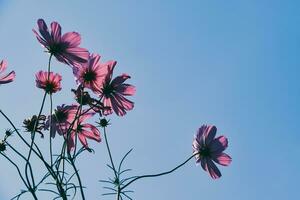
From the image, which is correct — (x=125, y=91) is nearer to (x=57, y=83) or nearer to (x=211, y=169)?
(x=57, y=83)

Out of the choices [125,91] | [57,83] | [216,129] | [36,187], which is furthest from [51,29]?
[216,129]

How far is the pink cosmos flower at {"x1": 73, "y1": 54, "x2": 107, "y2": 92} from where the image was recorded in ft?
8.99

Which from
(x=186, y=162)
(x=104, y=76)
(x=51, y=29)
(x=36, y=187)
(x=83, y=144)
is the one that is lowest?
(x=36, y=187)

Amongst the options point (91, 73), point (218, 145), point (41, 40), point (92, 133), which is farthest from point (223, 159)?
point (41, 40)

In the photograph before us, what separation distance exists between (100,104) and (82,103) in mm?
94

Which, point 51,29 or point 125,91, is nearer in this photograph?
point 51,29

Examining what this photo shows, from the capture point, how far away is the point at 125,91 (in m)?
2.87

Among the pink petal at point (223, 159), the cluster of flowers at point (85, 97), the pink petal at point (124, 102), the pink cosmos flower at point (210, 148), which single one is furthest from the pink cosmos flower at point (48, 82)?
the pink petal at point (223, 159)

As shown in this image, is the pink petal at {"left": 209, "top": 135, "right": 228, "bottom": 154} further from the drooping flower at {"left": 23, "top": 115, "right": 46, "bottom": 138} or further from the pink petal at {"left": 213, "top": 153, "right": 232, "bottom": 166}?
the drooping flower at {"left": 23, "top": 115, "right": 46, "bottom": 138}

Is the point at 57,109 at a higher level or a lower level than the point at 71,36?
lower

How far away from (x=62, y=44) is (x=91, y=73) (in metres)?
0.21

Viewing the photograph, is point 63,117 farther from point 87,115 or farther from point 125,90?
point 125,90

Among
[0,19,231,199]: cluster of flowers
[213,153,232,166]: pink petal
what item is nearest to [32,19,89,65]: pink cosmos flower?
[0,19,231,199]: cluster of flowers

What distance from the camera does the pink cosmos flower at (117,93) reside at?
281cm
